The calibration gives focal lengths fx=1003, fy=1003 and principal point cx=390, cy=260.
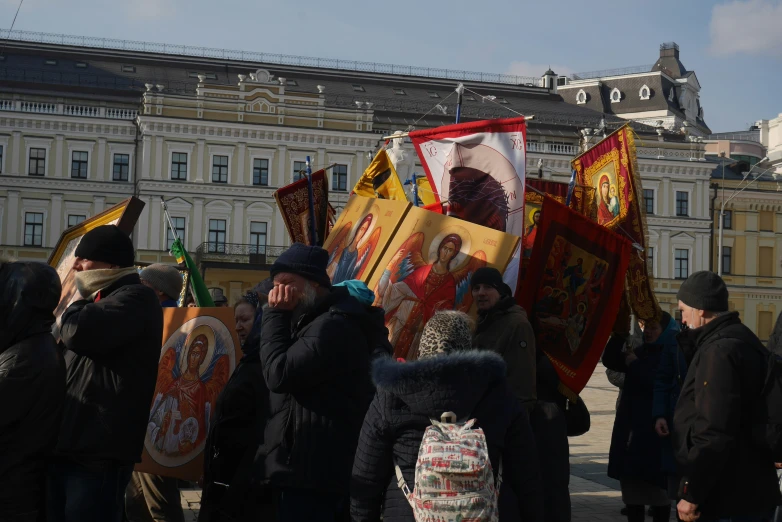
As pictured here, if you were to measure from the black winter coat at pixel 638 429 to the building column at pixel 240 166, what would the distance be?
41.4m

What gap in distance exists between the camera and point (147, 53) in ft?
178

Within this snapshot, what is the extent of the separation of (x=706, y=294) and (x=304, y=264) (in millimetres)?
Answer: 1867

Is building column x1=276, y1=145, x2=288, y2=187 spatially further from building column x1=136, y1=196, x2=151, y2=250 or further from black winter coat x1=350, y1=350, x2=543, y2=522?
black winter coat x1=350, y1=350, x2=543, y2=522

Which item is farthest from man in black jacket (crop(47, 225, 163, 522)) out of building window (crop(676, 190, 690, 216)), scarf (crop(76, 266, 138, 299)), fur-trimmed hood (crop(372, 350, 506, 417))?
building window (crop(676, 190, 690, 216))

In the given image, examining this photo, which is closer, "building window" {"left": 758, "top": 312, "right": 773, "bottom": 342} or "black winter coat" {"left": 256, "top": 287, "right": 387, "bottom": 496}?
"black winter coat" {"left": 256, "top": 287, "right": 387, "bottom": 496}

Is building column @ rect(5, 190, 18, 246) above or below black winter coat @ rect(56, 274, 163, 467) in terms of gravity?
above

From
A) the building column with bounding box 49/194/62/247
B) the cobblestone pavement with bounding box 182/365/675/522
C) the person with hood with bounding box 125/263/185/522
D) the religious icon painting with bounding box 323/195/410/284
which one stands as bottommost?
the cobblestone pavement with bounding box 182/365/675/522

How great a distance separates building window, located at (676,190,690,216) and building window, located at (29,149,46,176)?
104 ft

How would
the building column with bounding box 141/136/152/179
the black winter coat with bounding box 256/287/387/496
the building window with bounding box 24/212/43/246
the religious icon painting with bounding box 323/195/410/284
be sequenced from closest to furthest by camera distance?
the black winter coat with bounding box 256/287/387/496 → the religious icon painting with bounding box 323/195/410/284 → the building window with bounding box 24/212/43/246 → the building column with bounding box 141/136/152/179

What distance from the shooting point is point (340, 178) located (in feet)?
158

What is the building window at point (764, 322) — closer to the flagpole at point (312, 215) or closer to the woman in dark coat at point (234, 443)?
the flagpole at point (312, 215)

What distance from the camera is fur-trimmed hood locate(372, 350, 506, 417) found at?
3463 mm

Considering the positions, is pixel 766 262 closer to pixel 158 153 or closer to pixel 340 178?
pixel 340 178

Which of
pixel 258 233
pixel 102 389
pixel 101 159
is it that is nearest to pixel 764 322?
pixel 258 233
